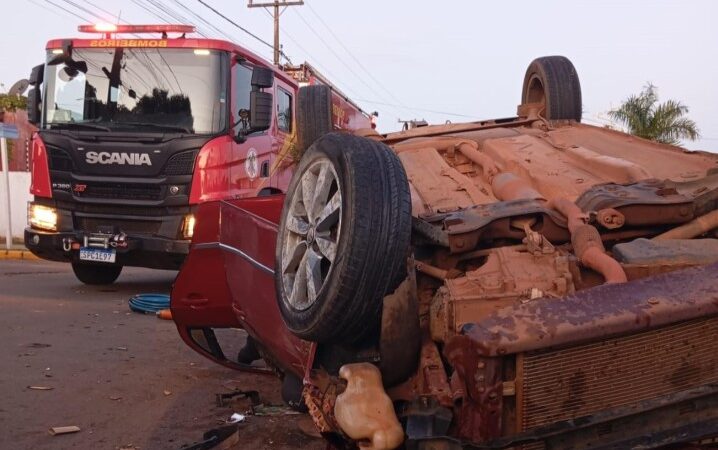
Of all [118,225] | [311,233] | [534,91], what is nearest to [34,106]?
[118,225]

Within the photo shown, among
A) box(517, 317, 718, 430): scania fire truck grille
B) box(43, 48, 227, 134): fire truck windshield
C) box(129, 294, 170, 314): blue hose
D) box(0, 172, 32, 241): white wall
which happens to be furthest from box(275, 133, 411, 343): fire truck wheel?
Result: box(0, 172, 32, 241): white wall

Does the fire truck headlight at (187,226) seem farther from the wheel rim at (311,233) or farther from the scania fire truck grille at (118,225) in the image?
the wheel rim at (311,233)

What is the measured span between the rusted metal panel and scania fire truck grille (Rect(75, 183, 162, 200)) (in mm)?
6847

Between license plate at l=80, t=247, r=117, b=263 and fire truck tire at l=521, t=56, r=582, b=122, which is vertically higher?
fire truck tire at l=521, t=56, r=582, b=122

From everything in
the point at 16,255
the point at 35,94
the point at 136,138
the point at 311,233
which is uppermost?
the point at 35,94

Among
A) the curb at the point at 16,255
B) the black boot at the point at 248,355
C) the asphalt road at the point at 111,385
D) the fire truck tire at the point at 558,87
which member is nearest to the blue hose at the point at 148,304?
the asphalt road at the point at 111,385

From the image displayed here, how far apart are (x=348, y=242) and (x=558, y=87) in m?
3.21

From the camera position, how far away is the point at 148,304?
27.4ft

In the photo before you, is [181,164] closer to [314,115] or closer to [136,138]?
[136,138]

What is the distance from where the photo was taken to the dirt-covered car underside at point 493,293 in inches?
95.3

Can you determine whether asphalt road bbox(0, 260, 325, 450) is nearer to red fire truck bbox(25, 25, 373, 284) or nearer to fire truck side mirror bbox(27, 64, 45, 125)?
red fire truck bbox(25, 25, 373, 284)

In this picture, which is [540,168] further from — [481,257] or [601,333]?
[601,333]

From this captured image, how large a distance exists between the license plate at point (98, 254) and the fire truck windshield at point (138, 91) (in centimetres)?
137

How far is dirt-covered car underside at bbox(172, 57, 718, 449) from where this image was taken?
2.42 meters
